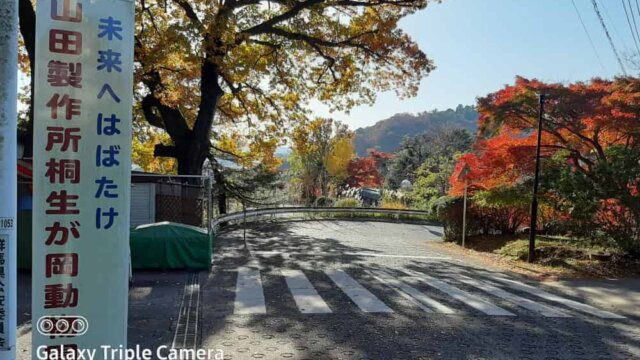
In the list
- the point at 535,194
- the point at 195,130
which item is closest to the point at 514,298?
the point at 535,194

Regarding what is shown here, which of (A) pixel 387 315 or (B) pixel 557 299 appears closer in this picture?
(A) pixel 387 315

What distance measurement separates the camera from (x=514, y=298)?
8.95 m

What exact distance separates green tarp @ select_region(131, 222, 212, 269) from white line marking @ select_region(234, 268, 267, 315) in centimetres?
98

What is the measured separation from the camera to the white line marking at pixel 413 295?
25.0ft

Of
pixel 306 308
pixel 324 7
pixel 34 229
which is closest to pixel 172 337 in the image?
pixel 306 308

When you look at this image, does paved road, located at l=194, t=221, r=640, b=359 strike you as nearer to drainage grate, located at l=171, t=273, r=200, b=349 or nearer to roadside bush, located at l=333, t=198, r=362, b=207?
drainage grate, located at l=171, t=273, r=200, b=349

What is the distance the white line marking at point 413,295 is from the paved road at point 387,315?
0.02 meters

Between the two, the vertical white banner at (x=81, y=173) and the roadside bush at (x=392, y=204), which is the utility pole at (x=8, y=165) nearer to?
the vertical white banner at (x=81, y=173)

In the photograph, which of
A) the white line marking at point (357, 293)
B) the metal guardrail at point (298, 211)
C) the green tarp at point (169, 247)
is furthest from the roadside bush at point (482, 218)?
the green tarp at point (169, 247)

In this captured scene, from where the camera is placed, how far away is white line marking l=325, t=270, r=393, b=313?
7457 mm

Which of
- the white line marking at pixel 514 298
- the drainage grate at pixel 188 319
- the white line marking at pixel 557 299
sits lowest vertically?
the white line marking at pixel 557 299

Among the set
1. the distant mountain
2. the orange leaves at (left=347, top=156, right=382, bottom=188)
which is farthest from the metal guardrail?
the distant mountain

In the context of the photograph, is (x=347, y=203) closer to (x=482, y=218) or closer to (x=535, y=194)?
(x=482, y=218)

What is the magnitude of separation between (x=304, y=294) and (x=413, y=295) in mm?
1973
